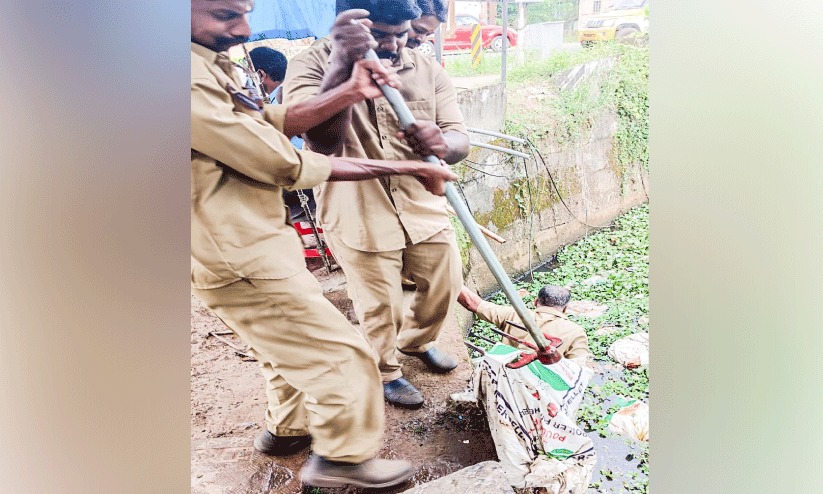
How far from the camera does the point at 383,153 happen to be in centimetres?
257

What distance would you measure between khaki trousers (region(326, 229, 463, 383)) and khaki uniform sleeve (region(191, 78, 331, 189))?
0.29 m

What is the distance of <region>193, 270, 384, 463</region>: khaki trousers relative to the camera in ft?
8.35

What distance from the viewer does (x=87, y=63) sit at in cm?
271

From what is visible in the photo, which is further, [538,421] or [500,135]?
[500,135]

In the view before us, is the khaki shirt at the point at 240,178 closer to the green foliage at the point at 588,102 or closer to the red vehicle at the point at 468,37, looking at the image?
the red vehicle at the point at 468,37

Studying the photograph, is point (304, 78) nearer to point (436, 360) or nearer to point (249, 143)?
point (249, 143)

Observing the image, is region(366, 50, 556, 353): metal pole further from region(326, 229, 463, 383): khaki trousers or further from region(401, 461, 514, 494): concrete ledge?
region(401, 461, 514, 494): concrete ledge

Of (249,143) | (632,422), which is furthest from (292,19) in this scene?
(632,422)

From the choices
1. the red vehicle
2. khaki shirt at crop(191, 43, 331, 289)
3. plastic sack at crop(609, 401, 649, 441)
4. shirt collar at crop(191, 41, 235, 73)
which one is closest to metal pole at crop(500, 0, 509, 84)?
the red vehicle

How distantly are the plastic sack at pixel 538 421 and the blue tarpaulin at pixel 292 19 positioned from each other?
1.33m

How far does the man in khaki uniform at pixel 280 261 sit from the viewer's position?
253 cm

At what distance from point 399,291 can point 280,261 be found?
17.6 inches

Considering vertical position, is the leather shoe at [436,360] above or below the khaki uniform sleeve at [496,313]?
below

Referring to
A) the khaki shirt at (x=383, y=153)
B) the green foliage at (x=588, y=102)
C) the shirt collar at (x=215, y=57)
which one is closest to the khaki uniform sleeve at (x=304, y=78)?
the khaki shirt at (x=383, y=153)
